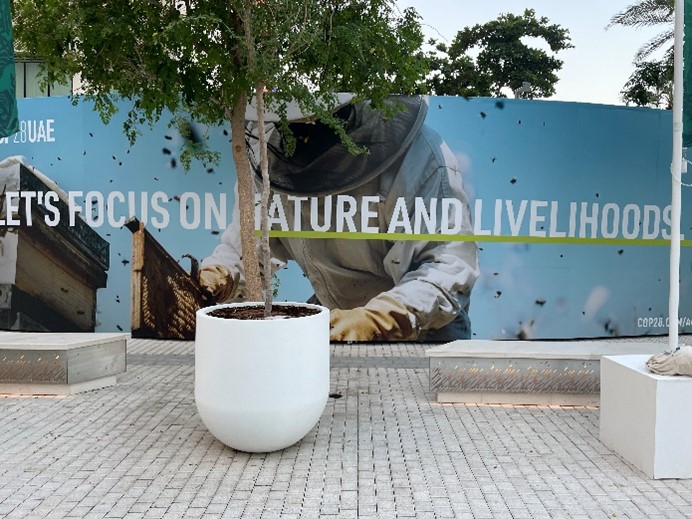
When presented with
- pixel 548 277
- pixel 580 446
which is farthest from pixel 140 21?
pixel 548 277

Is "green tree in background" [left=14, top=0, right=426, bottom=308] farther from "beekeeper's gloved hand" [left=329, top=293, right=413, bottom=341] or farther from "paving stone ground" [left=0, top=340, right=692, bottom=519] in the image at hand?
"beekeeper's gloved hand" [left=329, top=293, right=413, bottom=341]

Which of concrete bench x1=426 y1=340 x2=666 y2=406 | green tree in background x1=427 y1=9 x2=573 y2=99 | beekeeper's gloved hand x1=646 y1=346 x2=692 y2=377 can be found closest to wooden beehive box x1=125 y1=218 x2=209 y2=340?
concrete bench x1=426 y1=340 x2=666 y2=406

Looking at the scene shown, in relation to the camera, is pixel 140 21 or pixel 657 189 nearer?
pixel 140 21

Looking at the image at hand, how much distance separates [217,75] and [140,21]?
91 cm

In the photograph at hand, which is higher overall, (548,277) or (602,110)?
(602,110)

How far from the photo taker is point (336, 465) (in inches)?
188

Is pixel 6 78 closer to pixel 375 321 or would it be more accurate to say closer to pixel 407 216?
pixel 407 216

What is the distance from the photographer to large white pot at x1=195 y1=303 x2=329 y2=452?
4.72 meters

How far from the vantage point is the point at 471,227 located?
918 centimetres

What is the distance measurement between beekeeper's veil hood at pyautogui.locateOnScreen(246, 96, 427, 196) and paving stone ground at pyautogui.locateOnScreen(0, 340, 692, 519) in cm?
342

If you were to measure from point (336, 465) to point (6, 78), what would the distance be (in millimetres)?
4158

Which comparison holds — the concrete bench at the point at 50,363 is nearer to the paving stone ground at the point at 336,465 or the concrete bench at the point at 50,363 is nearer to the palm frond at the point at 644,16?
the paving stone ground at the point at 336,465

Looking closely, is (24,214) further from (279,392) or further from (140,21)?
(279,392)

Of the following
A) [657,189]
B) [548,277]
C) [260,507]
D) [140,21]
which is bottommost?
[260,507]
